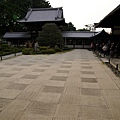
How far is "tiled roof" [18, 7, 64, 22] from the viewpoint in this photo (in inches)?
1623

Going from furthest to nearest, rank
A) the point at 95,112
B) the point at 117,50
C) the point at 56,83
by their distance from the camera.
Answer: the point at 117,50 → the point at 56,83 → the point at 95,112

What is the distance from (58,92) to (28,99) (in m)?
1.24

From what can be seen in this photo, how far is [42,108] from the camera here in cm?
499

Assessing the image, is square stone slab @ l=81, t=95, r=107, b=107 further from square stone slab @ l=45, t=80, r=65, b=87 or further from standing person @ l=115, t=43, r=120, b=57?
standing person @ l=115, t=43, r=120, b=57

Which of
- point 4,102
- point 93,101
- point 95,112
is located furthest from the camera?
point 93,101

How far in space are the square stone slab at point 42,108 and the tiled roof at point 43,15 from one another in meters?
35.7

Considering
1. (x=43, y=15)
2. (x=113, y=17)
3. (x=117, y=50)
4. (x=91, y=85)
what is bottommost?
(x=91, y=85)

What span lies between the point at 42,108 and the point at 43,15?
40.1 meters

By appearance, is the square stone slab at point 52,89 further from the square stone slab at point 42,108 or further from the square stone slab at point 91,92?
the square stone slab at point 42,108

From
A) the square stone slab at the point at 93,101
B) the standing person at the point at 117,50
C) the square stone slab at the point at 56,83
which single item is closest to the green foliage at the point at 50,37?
the standing person at the point at 117,50

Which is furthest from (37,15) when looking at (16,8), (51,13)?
(16,8)

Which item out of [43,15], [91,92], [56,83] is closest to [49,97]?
[91,92]

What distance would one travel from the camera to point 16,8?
49.4 m

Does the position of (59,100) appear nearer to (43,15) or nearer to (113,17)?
(113,17)
